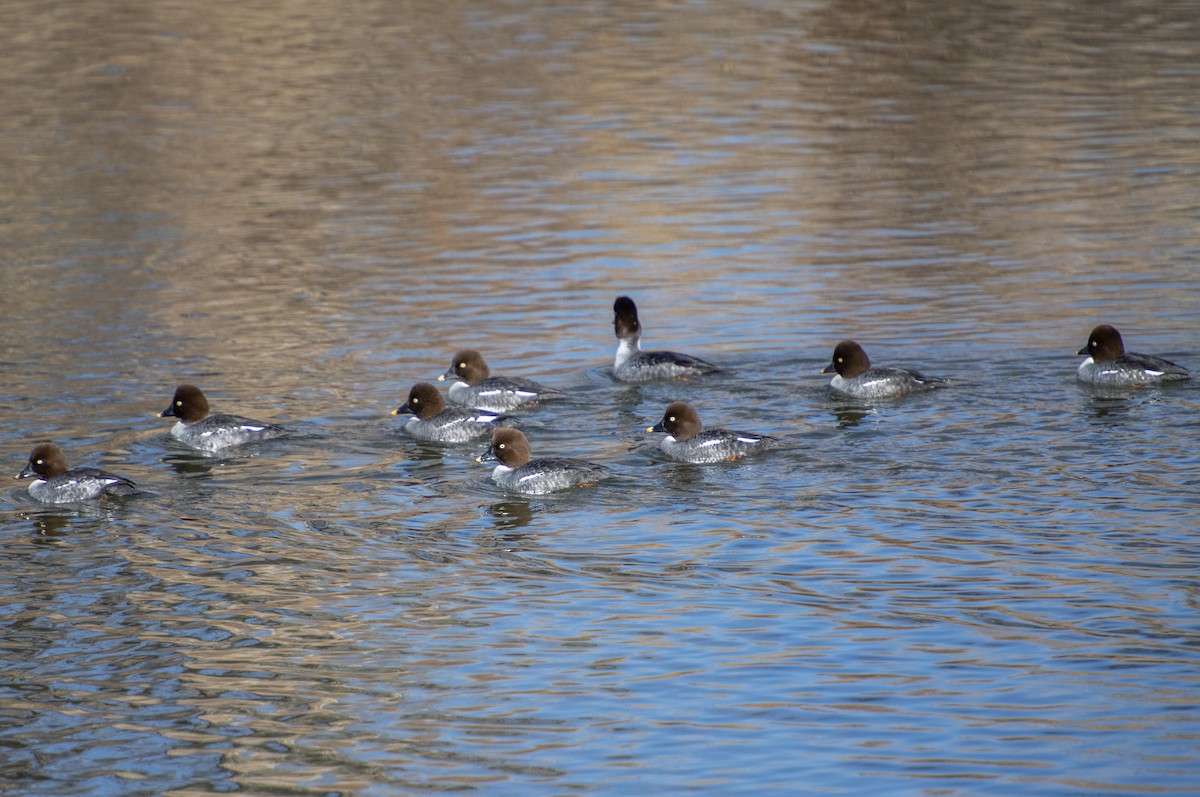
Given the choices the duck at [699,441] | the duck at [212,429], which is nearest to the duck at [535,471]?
the duck at [699,441]

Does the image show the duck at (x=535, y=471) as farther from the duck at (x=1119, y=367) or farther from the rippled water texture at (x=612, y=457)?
the duck at (x=1119, y=367)

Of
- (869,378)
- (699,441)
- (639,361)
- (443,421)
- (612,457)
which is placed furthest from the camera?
(639,361)

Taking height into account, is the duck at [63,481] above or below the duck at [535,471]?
above

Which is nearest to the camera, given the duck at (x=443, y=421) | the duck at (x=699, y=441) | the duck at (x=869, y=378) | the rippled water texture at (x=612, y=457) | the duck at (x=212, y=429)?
the rippled water texture at (x=612, y=457)

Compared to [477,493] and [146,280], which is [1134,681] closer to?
[477,493]

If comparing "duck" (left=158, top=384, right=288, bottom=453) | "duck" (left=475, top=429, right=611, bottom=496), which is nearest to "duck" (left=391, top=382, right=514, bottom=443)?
"duck" (left=158, top=384, right=288, bottom=453)

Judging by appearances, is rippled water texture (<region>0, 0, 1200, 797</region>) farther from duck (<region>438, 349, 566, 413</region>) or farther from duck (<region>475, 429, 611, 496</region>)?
duck (<region>438, 349, 566, 413</region>)

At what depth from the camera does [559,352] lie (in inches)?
810

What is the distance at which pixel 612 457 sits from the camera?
16.1 m

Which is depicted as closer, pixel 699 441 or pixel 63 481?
pixel 63 481

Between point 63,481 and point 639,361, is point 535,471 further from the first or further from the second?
point 63,481

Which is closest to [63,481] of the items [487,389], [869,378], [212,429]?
[212,429]

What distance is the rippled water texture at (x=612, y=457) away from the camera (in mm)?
10250

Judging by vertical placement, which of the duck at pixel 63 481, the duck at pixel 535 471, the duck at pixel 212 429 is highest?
the duck at pixel 212 429
